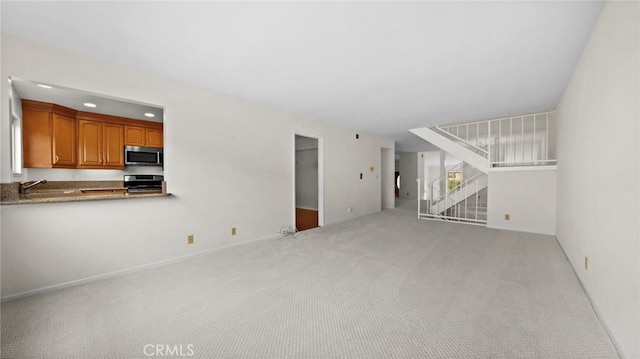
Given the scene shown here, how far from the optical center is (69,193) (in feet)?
11.3

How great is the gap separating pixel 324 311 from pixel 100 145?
4.78 meters

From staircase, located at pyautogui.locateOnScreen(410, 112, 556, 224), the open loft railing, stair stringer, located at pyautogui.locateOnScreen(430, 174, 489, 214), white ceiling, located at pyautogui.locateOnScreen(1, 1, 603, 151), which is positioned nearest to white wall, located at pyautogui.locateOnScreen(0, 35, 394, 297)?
white ceiling, located at pyautogui.locateOnScreen(1, 1, 603, 151)

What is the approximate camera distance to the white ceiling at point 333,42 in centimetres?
166

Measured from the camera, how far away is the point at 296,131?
4430 mm

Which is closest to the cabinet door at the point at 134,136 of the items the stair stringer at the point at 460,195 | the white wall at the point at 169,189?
the white wall at the point at 169,189

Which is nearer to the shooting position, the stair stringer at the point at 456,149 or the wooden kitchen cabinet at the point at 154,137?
the wooden kitchen cabinet at the point at 154,137

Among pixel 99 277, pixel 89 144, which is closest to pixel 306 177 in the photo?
pixel 89 144

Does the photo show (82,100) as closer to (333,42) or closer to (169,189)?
(169,189)

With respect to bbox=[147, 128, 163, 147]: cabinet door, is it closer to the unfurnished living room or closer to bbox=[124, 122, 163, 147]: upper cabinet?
bbox=[124, 122, 163, 147]: upper cabinet

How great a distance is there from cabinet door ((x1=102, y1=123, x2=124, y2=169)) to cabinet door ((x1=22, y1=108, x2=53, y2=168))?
704mm

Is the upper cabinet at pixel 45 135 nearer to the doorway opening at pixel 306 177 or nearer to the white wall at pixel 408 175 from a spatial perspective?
the doorway opening at pixel 306 177

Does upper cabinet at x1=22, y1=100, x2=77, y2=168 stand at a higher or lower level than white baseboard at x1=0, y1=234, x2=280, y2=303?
higher

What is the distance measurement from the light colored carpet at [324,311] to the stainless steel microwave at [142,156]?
261 cm

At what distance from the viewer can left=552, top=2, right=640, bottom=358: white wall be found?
1.27 meters
